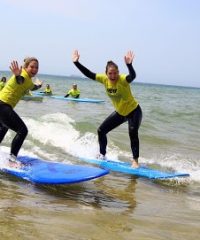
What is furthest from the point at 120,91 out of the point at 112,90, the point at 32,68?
the point at 32,68

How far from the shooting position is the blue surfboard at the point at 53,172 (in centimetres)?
596

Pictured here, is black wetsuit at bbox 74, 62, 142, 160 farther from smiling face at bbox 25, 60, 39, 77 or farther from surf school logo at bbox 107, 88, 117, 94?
smiling face at bbox 25, 60, 39, 77

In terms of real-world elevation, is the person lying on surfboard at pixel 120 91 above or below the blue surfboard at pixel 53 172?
above

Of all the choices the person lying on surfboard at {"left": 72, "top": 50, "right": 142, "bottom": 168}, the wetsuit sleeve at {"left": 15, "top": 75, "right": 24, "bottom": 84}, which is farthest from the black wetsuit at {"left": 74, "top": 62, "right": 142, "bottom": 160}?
the wetsuit sleeve at {"left": 15, "top": 75, "right": 24, "bottom": 84}

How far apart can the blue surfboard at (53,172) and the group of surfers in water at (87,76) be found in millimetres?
218

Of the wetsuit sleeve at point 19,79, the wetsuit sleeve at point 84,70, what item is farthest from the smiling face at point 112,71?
the wetsuit sleeve at point 19,79

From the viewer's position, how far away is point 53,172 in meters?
6.41

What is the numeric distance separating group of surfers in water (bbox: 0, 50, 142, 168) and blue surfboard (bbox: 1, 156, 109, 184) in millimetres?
218

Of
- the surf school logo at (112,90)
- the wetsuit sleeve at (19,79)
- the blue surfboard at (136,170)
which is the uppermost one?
the wetsuit sleeve at (19,79)

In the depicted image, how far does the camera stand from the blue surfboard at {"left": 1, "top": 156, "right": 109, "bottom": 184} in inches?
235

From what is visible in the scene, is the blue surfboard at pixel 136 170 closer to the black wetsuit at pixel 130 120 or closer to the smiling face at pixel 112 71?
the black wetsuit at pixel 130 120

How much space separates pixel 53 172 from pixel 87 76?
2098mm

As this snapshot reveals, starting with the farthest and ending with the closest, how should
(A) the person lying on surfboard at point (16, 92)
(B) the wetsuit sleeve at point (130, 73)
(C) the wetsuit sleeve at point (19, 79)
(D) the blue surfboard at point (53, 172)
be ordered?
1. (B) the wetsuit sleeve at point (130, 73)
2. (A) the person lying on surfboard at point (16, 92)
3. (C) the wetsuit sleeve at point (19, 79)
4. (D) the blue surfboard at point (53, 172)

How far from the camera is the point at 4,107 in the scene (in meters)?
6.64
